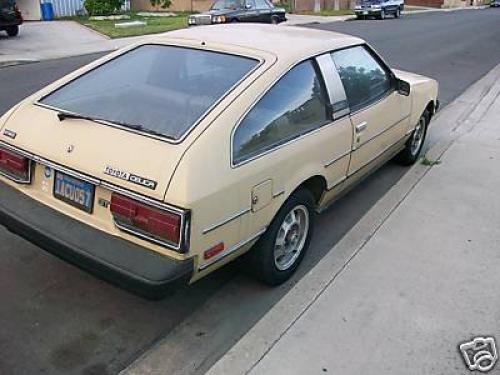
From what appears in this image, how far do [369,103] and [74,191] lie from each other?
7.81 ft

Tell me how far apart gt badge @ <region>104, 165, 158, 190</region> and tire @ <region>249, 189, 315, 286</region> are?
846mm

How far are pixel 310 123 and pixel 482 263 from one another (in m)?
1.61

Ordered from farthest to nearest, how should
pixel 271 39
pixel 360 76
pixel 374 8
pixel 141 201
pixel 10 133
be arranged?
pixel 374 8
pixel 360 76
pixel 271 39
pixel 10 133
pixel 141 201

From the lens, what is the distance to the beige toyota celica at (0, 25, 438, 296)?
2359mm

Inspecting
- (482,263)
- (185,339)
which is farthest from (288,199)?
(482,263)

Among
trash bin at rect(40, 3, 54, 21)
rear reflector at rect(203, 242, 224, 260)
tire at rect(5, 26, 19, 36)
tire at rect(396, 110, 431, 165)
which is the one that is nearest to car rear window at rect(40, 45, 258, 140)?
rear reflector at rect(203, 242, 224, 260)

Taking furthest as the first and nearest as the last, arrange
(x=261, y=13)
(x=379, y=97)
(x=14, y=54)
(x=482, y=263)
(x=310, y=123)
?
(x=261, y=13)
(x=14, y=54)
(x=379, y=97)
(x=482, y=263)
(x=310, y=123)

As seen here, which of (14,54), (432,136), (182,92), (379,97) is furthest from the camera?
(14,54)

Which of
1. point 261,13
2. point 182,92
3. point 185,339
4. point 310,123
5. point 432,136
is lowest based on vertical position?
point 185,339

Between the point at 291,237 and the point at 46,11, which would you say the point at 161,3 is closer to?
the point at 46,11

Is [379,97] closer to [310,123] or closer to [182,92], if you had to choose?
[310,123]

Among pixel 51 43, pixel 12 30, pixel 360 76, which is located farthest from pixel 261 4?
pixel 360 76

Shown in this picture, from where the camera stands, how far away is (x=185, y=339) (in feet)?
8.87

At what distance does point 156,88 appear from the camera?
304 cm
